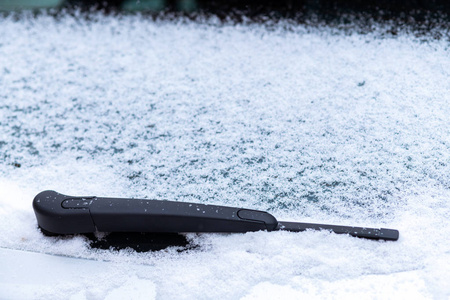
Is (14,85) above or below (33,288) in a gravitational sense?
above

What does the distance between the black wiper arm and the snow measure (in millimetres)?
22

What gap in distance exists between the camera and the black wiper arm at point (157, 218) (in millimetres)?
883

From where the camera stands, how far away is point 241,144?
1103mm

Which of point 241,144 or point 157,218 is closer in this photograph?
point 157,218

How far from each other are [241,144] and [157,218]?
309 millimetres

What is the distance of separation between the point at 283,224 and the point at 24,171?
2.05ft

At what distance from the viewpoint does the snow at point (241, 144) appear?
84 cm

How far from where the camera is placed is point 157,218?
0.89 meters

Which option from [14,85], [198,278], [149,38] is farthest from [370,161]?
[14,85]

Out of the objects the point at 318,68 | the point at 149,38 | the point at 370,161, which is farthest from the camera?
the point at 149,38

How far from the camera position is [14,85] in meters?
1.37

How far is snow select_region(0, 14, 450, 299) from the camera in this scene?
84 cm

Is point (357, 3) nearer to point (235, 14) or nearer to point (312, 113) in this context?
point (235, 14)

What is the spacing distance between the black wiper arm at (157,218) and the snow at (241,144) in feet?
0.07
